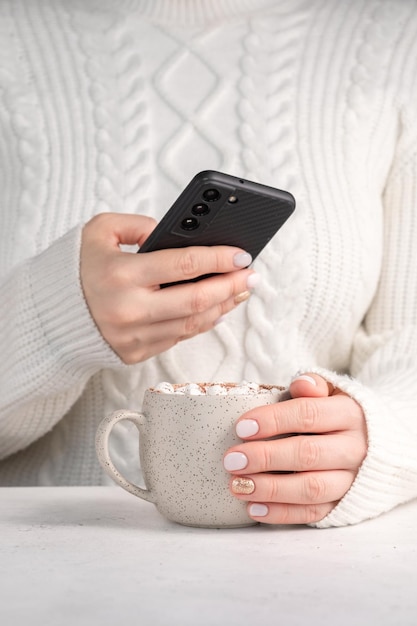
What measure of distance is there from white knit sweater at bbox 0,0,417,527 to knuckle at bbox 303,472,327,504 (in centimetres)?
35

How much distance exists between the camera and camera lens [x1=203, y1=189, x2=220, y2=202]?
63 cm

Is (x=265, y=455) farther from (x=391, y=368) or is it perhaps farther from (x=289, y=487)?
(x=391, y=368)

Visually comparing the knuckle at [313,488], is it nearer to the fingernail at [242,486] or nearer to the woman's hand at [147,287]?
the fingernail at [242,486]

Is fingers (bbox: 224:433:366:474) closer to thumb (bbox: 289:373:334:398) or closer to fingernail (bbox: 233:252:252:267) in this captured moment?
thumb (bbox: 289:373:334:398)

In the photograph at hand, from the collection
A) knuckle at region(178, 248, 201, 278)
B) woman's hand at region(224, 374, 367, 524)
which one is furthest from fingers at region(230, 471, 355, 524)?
knuckle at region(178, 248, 201, 278)

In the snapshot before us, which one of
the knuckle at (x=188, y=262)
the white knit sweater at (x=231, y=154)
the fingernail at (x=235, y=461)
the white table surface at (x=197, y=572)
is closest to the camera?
the white table surface at (x=197, y=572)

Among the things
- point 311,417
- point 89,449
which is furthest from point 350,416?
point 89,449

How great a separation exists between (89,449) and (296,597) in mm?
588

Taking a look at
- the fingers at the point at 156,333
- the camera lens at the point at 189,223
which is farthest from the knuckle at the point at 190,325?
the camera lens at the point at 189,223

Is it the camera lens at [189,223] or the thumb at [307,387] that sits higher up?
the camera lens at [189,223]

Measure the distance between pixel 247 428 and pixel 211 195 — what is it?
177 mm

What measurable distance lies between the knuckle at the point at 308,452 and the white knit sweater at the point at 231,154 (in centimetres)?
34

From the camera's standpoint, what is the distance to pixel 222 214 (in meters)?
0.67

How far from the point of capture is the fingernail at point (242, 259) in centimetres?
74
